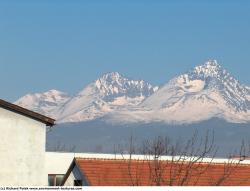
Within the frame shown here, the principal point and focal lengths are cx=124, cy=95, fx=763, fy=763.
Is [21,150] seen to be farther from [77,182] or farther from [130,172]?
[130,172]

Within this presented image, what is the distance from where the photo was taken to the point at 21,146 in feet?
118

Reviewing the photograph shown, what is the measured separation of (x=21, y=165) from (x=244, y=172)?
19.6 m

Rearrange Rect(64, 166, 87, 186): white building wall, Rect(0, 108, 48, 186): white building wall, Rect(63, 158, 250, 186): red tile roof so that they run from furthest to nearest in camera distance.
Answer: Rect(64, 166, 87, 186): white building wall < Rect(63, 158, 250, 186): red tile roof < Rect(0, 108, 48, 186): white building wall

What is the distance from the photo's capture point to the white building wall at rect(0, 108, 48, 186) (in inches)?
1403

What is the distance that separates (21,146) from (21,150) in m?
0.19

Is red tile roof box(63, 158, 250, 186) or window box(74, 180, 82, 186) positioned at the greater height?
red tile roof box(63, 158, 250, 186)

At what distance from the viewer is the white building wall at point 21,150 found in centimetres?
3562

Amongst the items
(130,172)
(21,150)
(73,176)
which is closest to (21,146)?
(21,150)

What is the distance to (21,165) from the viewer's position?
36000 millimetres

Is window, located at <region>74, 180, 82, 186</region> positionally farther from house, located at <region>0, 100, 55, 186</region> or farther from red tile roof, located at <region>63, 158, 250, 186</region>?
house, located at <region>0, 100, 55, 186</region>

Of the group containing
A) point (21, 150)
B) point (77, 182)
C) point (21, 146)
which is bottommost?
point (77, 182)

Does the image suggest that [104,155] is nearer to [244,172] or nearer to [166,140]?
[244,172]

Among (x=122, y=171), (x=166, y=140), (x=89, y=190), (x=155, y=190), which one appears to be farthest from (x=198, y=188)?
(x=122, y=171)

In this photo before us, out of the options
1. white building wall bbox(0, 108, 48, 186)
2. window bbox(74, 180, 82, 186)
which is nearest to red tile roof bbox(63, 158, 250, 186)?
window bbox(74, 180, 82, 186)
